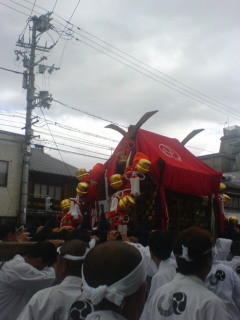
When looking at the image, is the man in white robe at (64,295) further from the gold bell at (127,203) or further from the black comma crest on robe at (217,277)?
the gold bell at (127,203)

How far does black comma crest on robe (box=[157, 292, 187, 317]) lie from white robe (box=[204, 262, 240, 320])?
2.56ft

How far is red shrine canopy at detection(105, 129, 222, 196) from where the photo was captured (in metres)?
6.45

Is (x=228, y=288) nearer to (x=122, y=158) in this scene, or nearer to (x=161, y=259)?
(x=161, y=259)

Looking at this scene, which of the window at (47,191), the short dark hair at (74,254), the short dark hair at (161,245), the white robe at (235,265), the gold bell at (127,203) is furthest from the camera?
the window at (47,191)

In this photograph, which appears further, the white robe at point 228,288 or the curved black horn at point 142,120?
the curved black horn at point 142,120

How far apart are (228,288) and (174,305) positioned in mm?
869

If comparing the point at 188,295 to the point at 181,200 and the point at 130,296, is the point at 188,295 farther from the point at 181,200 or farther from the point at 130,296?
the point at 181,200

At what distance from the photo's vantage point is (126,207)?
19.1ft

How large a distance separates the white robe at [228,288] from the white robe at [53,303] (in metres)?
1.11

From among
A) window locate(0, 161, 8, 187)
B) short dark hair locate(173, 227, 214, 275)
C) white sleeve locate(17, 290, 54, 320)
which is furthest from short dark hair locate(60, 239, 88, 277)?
window locate(0, 161, 8, 187)

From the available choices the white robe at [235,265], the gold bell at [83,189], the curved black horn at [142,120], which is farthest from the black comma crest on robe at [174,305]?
the curved black horn at [142,120]

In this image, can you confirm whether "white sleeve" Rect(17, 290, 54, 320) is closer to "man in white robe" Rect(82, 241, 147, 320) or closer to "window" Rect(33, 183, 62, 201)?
"man in white robe" Rect(82, 241, 147, 320)

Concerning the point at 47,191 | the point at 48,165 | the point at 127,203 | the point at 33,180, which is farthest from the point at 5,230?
the point at 48,165

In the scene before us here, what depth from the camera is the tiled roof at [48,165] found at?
19250 mm
